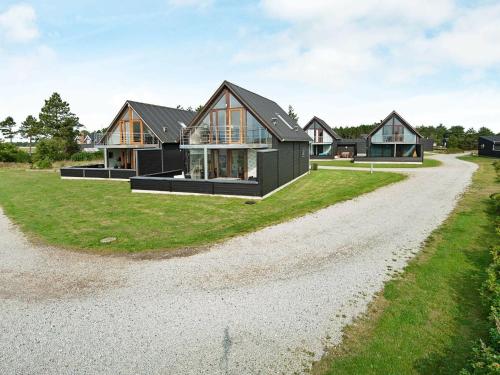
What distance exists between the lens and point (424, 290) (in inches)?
316

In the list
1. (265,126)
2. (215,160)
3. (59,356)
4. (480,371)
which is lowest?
(59,356)

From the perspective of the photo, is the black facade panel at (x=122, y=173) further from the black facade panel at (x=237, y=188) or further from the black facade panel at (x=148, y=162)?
the black facade panel at (x=237, y=188)

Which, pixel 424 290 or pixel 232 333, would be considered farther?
pixel 424 290

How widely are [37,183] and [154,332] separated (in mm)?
27688

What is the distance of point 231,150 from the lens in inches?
971

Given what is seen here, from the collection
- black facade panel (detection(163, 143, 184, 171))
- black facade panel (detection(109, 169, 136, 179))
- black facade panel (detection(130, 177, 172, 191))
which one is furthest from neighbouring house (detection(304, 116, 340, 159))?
black facade panel (detection(130, 177, 172, 191))

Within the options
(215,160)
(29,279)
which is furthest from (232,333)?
(215,160)

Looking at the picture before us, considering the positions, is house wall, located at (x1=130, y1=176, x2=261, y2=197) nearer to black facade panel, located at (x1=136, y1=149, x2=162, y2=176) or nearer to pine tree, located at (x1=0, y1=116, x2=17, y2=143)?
black facade panel, located at (x1=136, y1=149, x2=162, y2=176)

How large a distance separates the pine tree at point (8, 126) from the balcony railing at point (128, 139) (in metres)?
73.7

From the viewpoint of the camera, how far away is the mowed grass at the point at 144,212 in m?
12.4

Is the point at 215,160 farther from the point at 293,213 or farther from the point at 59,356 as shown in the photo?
the point at 59,356

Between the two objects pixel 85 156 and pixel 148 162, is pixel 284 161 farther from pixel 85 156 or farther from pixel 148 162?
pixel 85 156

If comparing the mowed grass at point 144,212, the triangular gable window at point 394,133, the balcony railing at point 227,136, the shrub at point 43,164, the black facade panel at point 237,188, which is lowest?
the mowed grass at point 144,212

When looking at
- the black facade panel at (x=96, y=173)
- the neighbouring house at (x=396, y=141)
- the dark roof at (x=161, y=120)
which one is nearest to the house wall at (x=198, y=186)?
the dark roof at (x=161, y=120)
